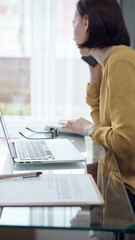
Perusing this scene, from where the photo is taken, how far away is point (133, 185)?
45.0 inches

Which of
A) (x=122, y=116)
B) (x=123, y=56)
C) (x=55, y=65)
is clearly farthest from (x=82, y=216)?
(x=55, y=65)

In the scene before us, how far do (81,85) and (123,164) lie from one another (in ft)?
5.84

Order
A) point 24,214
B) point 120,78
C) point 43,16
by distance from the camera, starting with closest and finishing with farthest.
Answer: point 24,214 < point 120,78 < point 43,16

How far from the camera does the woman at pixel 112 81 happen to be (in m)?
1.07

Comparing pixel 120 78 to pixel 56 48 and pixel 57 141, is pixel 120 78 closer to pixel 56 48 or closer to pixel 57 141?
pixel 57 141

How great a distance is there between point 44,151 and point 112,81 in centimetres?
34

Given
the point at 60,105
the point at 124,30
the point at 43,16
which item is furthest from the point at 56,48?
the point at 124,30

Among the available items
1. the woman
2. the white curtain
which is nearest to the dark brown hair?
the woman

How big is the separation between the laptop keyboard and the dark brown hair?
46cm

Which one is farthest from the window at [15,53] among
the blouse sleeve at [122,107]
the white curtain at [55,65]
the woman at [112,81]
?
the blouse sleeve at [122,107]

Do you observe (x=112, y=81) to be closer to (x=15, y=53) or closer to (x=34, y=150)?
(x=34, y=150)

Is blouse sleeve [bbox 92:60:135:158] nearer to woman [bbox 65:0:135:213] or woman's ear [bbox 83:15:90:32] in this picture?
woman [bbox 65:0:135:213]

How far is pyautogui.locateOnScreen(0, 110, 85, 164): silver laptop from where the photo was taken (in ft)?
3.52

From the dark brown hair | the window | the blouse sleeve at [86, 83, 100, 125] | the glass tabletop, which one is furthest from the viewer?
the window
